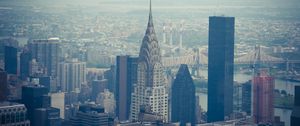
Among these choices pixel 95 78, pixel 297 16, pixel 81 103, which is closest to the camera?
pixel 297 16

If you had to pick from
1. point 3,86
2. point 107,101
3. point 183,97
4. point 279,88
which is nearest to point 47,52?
point 107,101

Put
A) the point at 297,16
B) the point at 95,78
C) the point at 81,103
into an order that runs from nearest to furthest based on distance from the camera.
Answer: the point at 297,16 < the point at 81,103 < the point at 95,78

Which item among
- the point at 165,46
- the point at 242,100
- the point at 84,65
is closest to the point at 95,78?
the point at 84,65

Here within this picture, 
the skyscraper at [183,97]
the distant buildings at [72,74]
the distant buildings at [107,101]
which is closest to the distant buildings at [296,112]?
the skyscraper at [183,97]

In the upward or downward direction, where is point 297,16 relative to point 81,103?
upward

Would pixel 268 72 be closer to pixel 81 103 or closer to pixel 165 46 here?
pixel 165 46

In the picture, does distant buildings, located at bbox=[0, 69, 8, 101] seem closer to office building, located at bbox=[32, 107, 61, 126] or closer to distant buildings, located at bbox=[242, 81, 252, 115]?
office building, located at bbox=[32, 107, 61, 126]

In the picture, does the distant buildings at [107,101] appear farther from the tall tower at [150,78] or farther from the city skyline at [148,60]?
the tall tower at [150,78]
